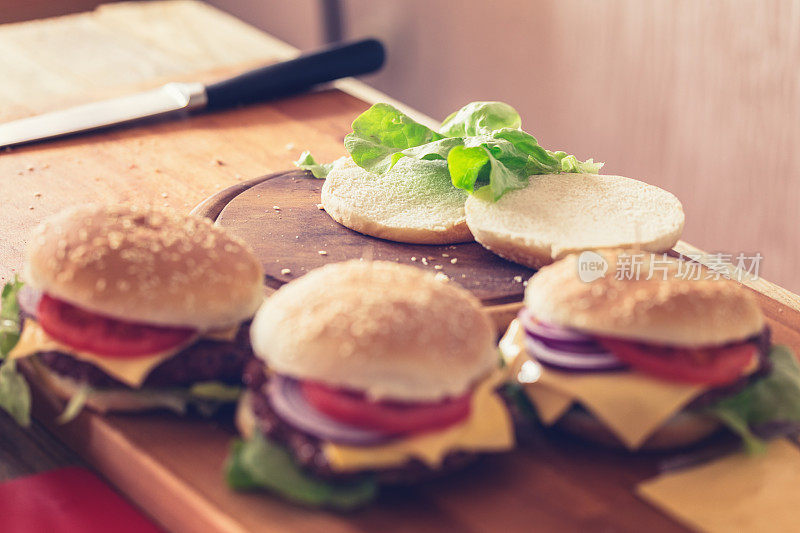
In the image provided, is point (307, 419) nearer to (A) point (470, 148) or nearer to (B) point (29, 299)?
(B) point (29, 299)

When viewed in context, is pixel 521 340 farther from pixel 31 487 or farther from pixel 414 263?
pixel 31 487

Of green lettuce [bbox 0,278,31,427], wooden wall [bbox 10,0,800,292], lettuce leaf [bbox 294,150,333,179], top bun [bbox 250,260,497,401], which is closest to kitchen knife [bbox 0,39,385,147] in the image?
lettuce leaf [bbox 294,150,333,179]

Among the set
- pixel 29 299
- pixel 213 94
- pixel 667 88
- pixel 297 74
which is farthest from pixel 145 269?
pixel 667 88

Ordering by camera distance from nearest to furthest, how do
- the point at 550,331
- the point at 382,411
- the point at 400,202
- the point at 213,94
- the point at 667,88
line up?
the point at 382,411 < the point at 550,331 < the point at 400,202 < the point at 213,94 < the point at 667,88

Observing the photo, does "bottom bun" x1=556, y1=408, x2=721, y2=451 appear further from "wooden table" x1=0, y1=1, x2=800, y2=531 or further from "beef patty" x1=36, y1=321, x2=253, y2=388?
"beef patty" x1=36, y1=321, x2=253, y2=388

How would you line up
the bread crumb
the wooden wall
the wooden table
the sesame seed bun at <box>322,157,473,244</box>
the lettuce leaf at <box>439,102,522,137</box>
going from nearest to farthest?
1. the wooden table
2. the bread crumb
3. the sesame seed bun at <box>322,157,473,244</box>
4. the lettuce leaf at <box>439,102,522,137</box>
5. the wooden wall

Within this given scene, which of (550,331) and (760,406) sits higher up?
(550,331)

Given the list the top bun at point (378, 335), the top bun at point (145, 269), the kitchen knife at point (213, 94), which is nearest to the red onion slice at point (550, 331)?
the top bun at point (378, 335)
